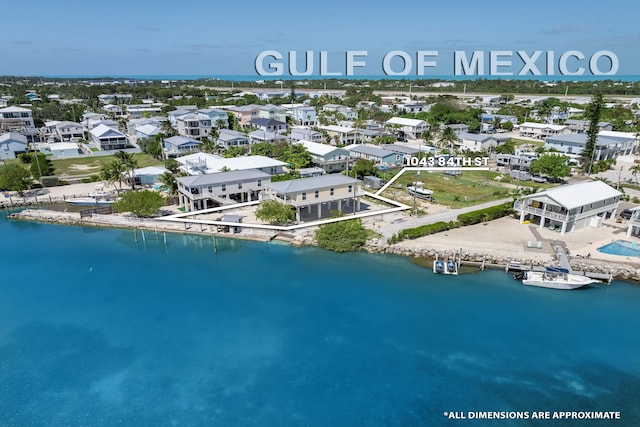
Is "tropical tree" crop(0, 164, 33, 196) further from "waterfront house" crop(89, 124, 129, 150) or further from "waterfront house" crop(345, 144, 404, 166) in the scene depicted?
"waterfront house" crop(345, 144, 404, 166)

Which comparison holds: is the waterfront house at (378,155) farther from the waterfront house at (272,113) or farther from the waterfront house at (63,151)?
the waterfront house at (63,151)

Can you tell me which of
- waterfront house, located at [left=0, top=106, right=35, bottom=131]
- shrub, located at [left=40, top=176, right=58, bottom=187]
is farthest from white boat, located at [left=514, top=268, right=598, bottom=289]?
waterfront house, located at [left=0, top=106, right=35, bottom=131]

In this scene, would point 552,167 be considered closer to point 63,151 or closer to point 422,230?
point 422,230

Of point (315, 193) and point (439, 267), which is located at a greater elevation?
point (315, 193)

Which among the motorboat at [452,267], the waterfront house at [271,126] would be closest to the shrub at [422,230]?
the motorboat at [452,267]

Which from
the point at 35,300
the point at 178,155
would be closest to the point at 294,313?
the point at 35,300

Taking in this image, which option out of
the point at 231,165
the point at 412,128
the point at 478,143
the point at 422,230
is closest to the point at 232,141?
the point at 231,165
